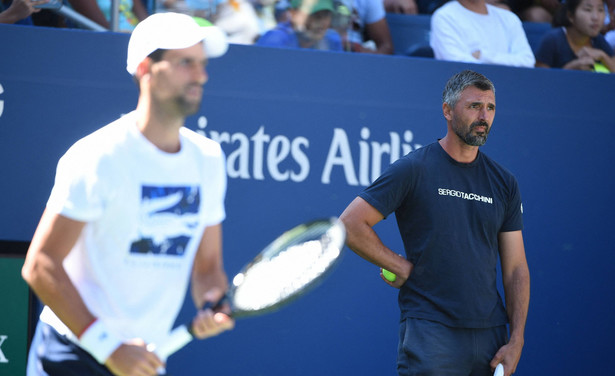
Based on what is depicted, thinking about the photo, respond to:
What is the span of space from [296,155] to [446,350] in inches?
67.7

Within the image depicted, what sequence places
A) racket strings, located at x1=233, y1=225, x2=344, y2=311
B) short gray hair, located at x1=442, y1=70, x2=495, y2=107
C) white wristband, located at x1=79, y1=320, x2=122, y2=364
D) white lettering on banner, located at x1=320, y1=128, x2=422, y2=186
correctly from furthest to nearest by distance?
white lettering on banner, located at x1=320, y1=128, x2=422, y2=186 → short gray hair, located at x1=442, y1=70, x2=495, y2=107 → racket strings, located at x1=233, y1=225, x2=344, y2=311 → white wristband, located at x1=79, y1=320, x2=122, y2=364

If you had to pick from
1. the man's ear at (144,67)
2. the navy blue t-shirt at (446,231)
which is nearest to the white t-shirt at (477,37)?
the navy blue t-shirt at (446,231)

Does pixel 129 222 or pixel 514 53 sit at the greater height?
pixel 514 53

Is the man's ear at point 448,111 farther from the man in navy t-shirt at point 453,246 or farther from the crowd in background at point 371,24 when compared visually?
the crowd in background at point 371,24

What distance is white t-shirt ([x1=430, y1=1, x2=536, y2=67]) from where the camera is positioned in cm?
542

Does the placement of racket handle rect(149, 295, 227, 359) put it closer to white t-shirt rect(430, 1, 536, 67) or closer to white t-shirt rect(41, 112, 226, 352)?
white t-shirt rect(41, 112, 226, 352)

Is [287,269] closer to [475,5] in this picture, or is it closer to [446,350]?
[446,350]

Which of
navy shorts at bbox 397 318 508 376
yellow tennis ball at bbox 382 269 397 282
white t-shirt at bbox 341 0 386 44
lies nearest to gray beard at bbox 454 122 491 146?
yellow tennis ball at bbox 382 269 397 282

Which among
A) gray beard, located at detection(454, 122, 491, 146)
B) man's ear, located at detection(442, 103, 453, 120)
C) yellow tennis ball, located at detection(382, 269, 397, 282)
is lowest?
yellow tennis ball, located at detection(382, 269, 397, 282)

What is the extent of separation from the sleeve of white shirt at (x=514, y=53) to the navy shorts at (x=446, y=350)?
7.46 feet

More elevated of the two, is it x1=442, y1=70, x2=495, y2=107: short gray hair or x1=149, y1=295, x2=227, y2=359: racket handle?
x1=442, y1=70, x2=495, y2=107: short gray hair

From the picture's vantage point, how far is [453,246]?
3650 millimetres

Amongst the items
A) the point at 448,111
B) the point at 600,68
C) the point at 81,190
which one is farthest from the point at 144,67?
the point at 600,68

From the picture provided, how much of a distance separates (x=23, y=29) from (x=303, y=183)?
5.59 ft
